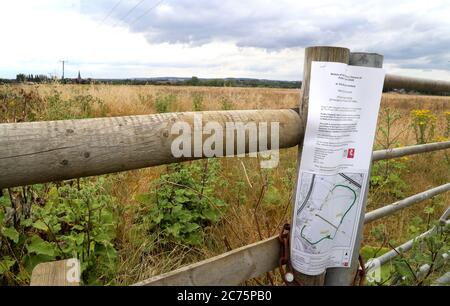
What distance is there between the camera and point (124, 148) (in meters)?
0.96

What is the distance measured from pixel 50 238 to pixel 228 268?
51.7 inches

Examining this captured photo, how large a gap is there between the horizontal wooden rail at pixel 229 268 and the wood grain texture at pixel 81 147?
0.41 metres

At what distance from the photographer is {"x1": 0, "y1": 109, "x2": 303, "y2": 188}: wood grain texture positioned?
0.82 m

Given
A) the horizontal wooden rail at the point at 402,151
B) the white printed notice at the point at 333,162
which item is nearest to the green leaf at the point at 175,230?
the white printed notice at the point at 333,162

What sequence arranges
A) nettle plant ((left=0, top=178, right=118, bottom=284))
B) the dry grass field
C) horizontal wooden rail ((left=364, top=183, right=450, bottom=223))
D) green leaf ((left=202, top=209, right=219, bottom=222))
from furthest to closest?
1. green leaf ((left=202, top=209, right=219, bottom=222))
2. the dry grass field
3. horizontal wooden rail ((left=364, top=183, right=450, bottom=223))
4. nettle plant ((left=0, top=178, right=118, bottom=284))

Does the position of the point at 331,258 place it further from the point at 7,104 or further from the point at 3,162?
the point at 7,104

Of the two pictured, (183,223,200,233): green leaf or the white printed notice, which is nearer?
the white printed notice

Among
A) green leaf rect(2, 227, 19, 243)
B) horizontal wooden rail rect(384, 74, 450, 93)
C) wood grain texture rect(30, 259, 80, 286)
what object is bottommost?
green leaf rect(2, 227, 19, 243)

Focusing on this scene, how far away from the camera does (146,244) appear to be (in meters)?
2.37

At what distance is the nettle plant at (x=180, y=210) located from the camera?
244 cm

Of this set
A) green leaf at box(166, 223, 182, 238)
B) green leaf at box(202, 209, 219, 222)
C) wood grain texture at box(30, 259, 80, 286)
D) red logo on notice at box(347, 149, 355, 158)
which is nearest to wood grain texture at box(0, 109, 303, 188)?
wood grain texture at box(30, 259, 80, 286)

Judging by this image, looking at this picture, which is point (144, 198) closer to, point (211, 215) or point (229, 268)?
point (211, 215)

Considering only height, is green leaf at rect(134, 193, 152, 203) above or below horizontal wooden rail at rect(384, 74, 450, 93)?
below

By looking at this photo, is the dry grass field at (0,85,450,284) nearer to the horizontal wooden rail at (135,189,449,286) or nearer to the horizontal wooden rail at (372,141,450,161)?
the horizontal wooden rail at (135,189,449,286)
